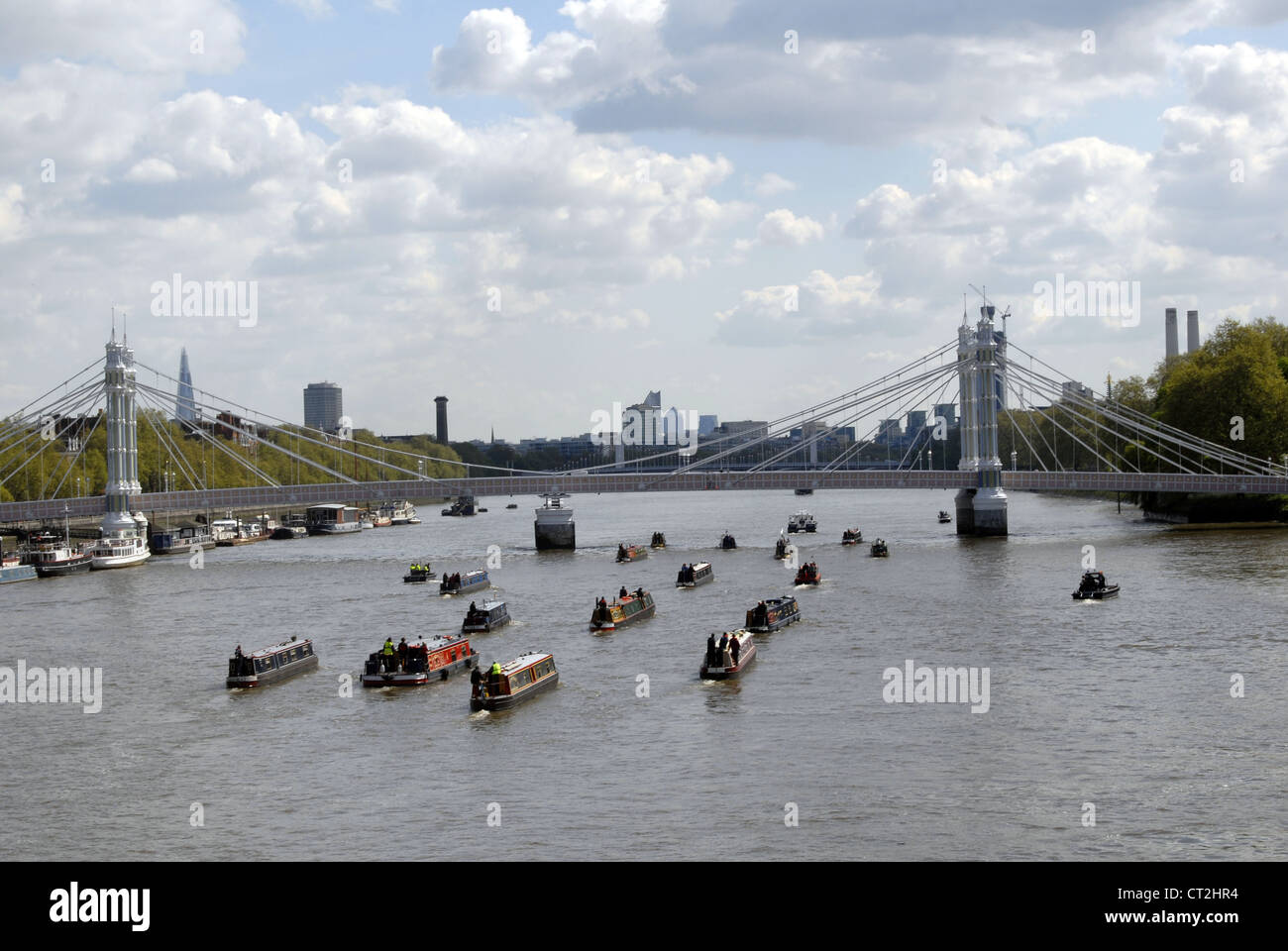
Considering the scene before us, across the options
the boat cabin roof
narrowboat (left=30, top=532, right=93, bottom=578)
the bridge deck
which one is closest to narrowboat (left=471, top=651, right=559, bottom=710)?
the boat cabin roof

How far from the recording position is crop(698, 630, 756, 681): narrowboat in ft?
134

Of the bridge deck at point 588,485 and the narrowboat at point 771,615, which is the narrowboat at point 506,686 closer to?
the narrowboat at point 771,615

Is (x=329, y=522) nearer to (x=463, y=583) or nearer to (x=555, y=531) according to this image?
(x=555, y=531)

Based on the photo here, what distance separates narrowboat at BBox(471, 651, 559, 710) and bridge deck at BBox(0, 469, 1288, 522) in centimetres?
5552

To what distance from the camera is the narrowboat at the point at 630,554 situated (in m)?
84.6

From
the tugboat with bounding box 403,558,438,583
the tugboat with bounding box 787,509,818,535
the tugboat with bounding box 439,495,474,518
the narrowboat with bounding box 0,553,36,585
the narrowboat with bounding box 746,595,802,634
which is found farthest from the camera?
the tugboat with bounding box 439,495,474,518

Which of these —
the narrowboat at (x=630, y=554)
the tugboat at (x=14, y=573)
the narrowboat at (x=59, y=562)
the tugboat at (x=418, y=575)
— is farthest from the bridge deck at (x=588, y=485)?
the tugboat at (x=418, y=575)

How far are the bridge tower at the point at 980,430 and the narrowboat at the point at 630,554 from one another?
24747mm

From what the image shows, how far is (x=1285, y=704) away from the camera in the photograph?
35.1 meters

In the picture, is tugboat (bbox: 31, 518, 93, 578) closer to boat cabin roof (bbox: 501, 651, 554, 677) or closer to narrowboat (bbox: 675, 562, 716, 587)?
narrowboat (bbox: 675, 562, 716, 587)

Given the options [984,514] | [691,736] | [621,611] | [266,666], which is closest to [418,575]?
[621,611]

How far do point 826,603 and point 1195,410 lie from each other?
53.4 metres
